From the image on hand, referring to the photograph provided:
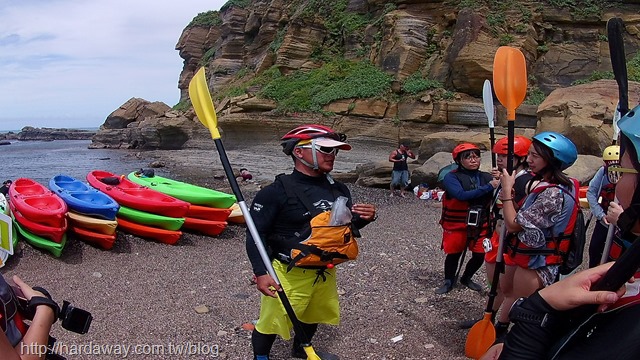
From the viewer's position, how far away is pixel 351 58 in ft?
88.6

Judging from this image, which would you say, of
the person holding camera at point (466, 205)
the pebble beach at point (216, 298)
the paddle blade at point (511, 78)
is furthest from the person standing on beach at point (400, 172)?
the paddle blade at point (511, 78)

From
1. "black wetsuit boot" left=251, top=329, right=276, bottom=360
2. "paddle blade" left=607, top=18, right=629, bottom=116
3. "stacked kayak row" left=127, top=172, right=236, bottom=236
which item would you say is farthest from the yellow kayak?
"paddle blade" left=607, top=18, right=629, bottom=116

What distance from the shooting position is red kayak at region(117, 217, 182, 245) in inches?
295

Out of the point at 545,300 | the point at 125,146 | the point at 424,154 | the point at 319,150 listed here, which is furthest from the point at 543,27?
the point at 125,146

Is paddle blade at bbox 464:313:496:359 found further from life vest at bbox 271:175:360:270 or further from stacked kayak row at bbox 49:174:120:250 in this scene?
stacked kayak row at bbox 49:174:120:250

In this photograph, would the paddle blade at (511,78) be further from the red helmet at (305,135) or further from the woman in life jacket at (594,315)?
the woman in life jacket at (594,315)

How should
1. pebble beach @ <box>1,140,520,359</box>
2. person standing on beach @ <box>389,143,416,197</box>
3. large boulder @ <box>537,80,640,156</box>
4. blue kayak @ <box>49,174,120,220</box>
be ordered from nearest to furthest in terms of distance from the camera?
pebble beach @ <box>1,140,520,359</box>, blue kayak @ <box>49,174,120,220</box>, large boulder @ <box>537,80,640,156</box>, person standing on beach @ <box>389,143,416,197</box>

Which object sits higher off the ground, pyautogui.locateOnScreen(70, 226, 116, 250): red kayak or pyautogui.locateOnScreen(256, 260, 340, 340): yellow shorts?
pyautogui.locateOnScreen(256, 260, 340, 340): yellow shorts

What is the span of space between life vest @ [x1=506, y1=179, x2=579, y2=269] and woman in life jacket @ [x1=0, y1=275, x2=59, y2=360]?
2.85 metres

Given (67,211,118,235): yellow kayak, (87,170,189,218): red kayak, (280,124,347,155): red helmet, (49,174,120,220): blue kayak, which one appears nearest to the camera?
(280,124,347,155): red helmet

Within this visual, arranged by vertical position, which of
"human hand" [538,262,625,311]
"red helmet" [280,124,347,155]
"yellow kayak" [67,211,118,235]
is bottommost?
"yellow kayak" [67,211,118,235]

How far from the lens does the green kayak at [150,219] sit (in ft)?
24.7

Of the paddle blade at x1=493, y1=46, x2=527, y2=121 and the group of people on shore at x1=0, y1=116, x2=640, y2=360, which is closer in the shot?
the group of people on shore at x1=0, y1=116, x2=640, y2=360

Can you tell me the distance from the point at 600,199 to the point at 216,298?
170 inches
